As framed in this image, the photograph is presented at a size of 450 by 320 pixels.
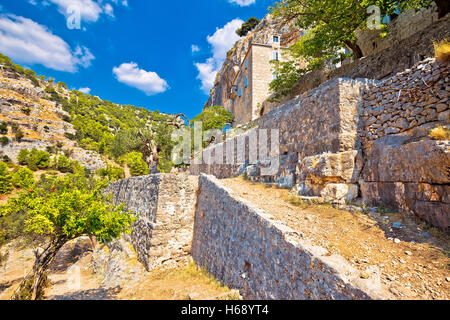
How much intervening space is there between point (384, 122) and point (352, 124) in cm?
87

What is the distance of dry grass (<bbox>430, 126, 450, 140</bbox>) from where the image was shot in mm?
3969

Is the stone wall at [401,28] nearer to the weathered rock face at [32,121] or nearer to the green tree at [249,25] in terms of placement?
the green tree at [249,25]

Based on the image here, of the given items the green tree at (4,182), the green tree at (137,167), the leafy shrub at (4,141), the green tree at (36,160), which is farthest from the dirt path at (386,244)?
the leafy shrub at (4,141)

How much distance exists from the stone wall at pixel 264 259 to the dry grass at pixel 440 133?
10.8 ft

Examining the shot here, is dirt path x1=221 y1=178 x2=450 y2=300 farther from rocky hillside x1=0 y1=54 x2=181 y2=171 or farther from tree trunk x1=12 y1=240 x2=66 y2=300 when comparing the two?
rocky hillside x1=0 y1=54 x2=181 y2=171

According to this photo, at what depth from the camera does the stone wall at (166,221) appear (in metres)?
8.21

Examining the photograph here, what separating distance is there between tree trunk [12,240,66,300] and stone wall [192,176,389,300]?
500 cm

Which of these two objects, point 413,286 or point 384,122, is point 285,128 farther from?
point 413,286

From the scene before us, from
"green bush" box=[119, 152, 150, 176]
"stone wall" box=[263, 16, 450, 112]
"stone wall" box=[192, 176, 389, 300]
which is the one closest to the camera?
"stone wall" box=[192, 176, 389, 300]

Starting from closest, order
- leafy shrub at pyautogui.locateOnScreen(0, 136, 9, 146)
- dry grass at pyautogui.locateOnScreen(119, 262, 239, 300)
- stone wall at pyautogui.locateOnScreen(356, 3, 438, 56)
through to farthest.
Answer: dry grass at pyautogui.locateOnScreen(119, 262, 239, 300) < stone wall at pyautogui.locateOnScreen(356, 3, 438, 56) < leafy shrub at pyautogui.locateOnScreen(0, 136, 9, 146)

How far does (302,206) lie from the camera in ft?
19.6

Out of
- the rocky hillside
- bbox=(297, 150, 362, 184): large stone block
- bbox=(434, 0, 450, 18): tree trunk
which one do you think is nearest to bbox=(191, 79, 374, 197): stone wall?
bbox=(297, 150, 362, 184): large stone block

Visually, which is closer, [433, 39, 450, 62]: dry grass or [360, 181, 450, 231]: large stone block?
[360, 181, 450, 231]: large stone block

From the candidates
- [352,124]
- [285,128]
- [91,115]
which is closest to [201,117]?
[285,128]
